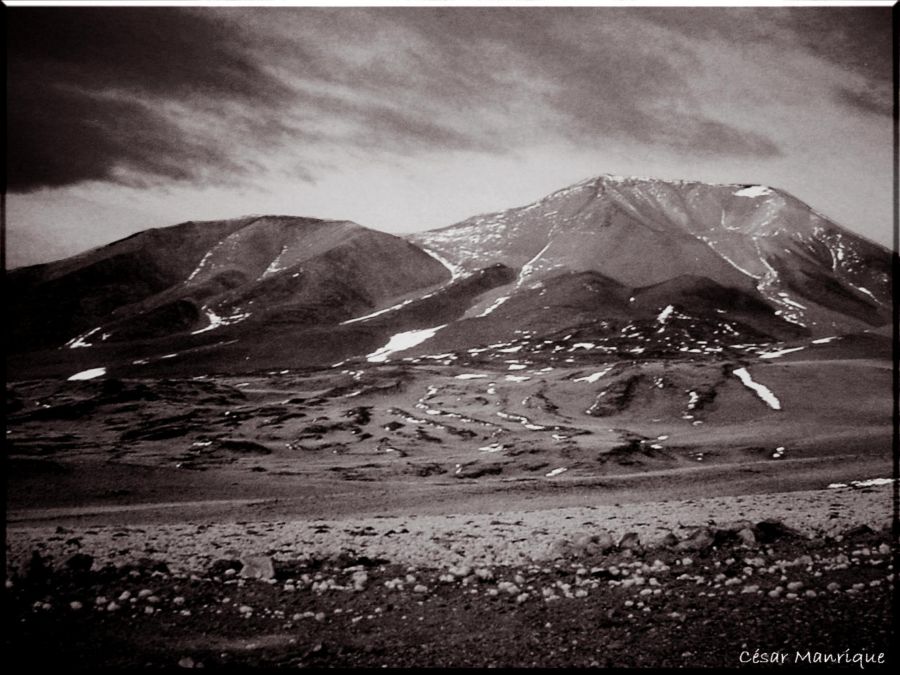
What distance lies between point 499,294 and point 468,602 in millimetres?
73999

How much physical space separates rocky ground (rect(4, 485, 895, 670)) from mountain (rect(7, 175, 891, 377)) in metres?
28.5

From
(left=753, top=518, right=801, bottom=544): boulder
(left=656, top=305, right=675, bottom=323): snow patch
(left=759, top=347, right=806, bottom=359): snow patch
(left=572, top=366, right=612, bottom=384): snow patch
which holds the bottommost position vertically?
(left=572, top=366, right=612, bottom=384): snow patch

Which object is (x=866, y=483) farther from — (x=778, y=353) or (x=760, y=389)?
(x=778, y=353)

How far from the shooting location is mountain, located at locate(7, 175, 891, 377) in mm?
43812

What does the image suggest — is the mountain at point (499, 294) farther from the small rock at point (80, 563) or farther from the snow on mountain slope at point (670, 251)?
the small rock at point (80, 563)

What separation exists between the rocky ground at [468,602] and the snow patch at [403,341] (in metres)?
51.8

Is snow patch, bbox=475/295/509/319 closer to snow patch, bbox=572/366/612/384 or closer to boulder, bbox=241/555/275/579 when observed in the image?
snow patch, bbox=572/366/612/384

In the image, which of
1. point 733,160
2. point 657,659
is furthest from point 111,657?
point 733,160

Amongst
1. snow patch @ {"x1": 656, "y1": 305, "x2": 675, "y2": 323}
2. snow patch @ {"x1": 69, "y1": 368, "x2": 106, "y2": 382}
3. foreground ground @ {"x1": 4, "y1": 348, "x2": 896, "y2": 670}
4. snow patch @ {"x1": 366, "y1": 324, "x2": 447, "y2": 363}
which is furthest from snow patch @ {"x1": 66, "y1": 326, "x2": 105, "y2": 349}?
snow patch @ {"x1": 656, "y1": 305, "x2": 675, "y2": 323}

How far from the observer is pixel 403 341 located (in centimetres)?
6700

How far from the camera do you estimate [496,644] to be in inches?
255

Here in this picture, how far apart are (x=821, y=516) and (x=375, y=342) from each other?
191 ft

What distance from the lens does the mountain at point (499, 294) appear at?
144ft

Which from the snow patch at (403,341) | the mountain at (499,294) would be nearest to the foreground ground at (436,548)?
the mountain at (499,294)
